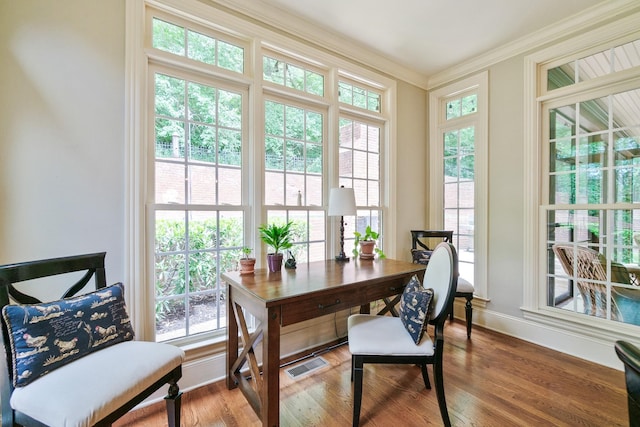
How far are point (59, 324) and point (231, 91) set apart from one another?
1.82 m

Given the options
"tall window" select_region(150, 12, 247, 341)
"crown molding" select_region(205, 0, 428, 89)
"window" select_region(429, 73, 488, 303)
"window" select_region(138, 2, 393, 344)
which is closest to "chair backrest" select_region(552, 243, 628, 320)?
"window" select_region(429, 73, 488, 303)

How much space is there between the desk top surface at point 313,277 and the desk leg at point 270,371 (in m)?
0.12

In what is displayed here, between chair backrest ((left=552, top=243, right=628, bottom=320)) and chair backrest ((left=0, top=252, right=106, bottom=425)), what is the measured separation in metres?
3.65

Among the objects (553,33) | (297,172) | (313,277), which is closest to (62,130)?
(297,172)

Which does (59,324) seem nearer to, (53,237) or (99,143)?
(53,237)

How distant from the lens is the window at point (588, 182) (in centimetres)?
217

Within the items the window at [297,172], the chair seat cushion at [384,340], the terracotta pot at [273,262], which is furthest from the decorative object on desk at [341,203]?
the chair seat cushion at [384,340]

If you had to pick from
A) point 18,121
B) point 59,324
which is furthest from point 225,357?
point 18,121

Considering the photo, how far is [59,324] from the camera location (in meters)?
1.21

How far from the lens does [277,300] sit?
1431 millimetres

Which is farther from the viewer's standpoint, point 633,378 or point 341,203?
point 341,203

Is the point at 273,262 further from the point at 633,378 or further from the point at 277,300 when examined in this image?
the point at 633,378

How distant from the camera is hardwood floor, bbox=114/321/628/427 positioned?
1617 mm

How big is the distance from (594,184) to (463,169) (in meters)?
1.13
